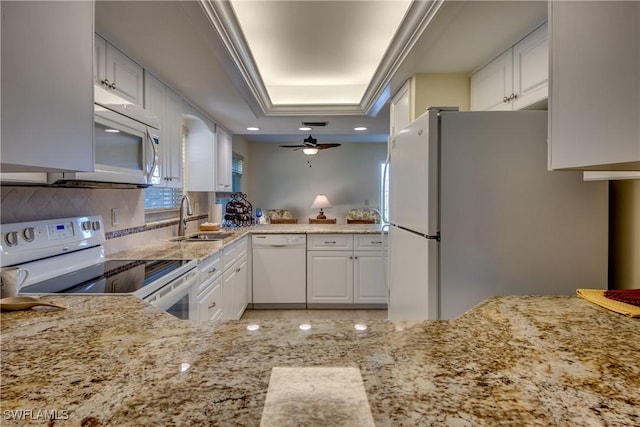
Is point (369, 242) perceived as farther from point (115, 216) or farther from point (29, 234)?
point (29, 234)

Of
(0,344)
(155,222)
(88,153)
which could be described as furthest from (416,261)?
(155,222)

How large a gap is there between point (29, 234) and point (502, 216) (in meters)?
2.12

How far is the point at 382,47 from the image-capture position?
9.18 feet

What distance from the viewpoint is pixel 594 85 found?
31.7 inches

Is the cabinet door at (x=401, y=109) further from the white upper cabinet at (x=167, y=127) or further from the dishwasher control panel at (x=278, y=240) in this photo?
the white upper cabinet at (x=167, y=127)

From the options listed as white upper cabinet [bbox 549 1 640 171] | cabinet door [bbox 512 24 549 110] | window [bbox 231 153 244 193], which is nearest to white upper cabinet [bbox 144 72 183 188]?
white upper cabinet [bbox 549 1 640 171]

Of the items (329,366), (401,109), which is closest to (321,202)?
(401,109)

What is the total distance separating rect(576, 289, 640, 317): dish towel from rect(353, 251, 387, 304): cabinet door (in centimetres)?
256

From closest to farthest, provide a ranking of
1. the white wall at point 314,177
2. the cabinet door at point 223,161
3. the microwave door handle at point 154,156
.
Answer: the microwave door handle at point 154,156
the cabinet door at point 223,161
the white wall at point 314,177

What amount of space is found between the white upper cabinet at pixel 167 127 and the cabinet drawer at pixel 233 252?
2.23 ft

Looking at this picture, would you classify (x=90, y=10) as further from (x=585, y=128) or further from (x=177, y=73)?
(x=177, y=73)

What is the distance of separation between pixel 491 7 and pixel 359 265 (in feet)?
8.63

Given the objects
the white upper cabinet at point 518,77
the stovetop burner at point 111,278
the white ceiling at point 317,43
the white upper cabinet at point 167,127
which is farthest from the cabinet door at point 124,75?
the white upper cabinet at point 518,77

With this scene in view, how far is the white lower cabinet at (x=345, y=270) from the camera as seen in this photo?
147 inches
